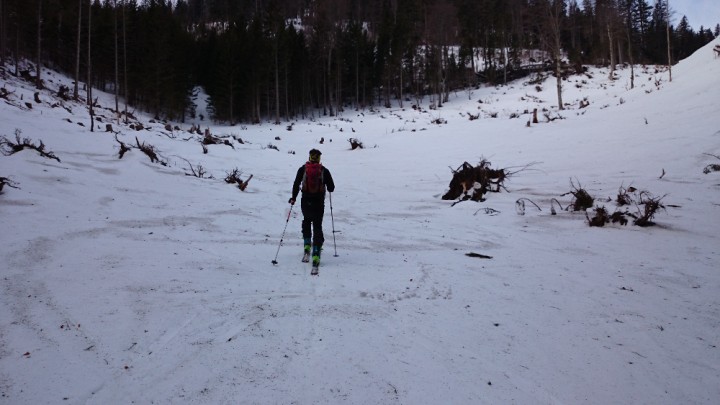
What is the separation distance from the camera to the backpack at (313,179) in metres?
5.51

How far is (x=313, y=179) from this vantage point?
5.53 meters

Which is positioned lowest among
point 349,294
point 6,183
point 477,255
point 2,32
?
point 349,294

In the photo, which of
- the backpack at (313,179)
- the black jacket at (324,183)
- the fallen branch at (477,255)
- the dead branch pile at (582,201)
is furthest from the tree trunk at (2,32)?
the dead branch pile at (582,201)

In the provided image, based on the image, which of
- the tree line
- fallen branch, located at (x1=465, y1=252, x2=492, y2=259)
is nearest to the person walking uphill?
fallen branch, located at (x1=465, y1=252, x2=492, y2=259)

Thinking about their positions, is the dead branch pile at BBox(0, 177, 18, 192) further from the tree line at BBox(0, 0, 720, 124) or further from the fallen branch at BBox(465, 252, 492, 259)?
the tree line at BBox(0, 0, 720, 124)

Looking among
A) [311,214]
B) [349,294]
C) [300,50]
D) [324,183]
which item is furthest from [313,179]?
[300,50]

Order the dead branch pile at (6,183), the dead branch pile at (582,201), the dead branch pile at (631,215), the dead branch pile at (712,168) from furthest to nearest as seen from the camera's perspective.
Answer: the dead branch pile at (712,168) < the dead branch pile at (582,201) < the dead branch pile at (631,215) < the dead branch pile at (6,183)

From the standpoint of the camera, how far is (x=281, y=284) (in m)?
4.31

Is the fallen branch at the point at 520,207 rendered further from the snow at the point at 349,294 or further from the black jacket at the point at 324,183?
the black jacket at the point at 324,183

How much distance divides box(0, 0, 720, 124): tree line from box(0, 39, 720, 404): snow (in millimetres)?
24829

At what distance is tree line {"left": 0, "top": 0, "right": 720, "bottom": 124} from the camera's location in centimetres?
3512

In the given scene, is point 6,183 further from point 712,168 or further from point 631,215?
point 712,168

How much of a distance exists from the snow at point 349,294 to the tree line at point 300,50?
81.5 feet

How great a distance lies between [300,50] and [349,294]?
45336mm
